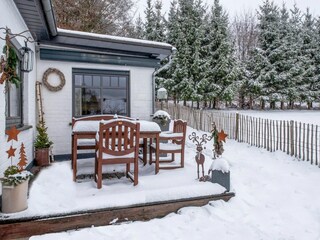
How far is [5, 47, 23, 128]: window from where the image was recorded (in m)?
3.76

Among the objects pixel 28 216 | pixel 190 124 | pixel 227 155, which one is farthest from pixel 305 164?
pixel 190 124

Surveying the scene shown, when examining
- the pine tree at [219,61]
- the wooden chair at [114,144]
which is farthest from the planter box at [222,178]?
the pine tree at [219,61]

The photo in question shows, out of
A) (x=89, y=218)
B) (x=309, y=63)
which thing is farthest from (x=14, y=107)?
(x=309, y=63)

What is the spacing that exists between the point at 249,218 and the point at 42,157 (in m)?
3.99

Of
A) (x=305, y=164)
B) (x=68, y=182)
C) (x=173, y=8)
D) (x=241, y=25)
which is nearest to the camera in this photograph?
(x=68, y=182)

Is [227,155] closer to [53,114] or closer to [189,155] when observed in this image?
[189,155]

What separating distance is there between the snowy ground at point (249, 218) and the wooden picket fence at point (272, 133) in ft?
3.09

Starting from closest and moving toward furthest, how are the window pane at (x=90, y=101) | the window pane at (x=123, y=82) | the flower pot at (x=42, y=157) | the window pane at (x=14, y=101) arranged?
the window pane at (x=14, y=101)
the flower pot at (x=42, y=157)
the window pane at (x=90, y=101)
the window pane at (x=123, y=82)

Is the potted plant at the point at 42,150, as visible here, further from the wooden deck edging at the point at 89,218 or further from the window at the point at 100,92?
the wooden deck edging at the point at 89,218

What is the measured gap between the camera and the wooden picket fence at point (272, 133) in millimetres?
5508

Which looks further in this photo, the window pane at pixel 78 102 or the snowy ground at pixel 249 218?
the window pane at pixel 78 102

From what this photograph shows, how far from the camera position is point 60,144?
5.87 metres

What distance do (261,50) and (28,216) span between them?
60.7 feet

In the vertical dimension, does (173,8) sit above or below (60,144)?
above
